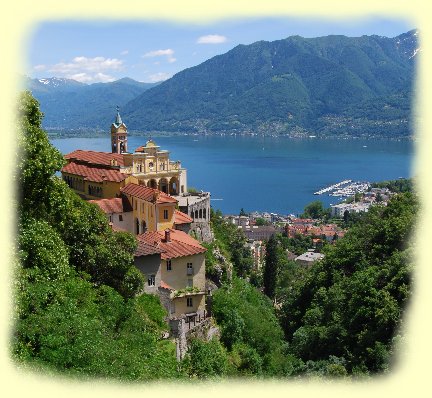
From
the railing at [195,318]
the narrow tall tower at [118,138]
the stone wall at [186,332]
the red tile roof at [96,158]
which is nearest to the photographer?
the stone wall at [186,332]

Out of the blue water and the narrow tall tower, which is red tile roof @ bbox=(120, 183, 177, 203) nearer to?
the narrow tall tower

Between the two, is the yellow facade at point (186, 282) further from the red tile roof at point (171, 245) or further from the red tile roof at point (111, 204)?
the red tile roof at point (111, 204)

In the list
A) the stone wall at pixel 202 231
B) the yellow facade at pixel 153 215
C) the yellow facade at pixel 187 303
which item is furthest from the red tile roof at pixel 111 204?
the yellow facade at pixel 187 303

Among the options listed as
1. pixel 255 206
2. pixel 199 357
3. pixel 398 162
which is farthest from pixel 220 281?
pixel 398 162

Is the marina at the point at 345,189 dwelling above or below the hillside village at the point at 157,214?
below

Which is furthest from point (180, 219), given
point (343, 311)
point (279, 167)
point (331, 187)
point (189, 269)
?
point (279, 167)

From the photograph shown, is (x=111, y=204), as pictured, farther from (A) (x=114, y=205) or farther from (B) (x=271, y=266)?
(B) (x=271, y=266)
